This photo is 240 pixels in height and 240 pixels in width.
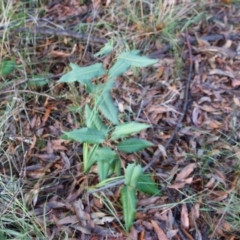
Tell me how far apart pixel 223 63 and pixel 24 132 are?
2.81ft

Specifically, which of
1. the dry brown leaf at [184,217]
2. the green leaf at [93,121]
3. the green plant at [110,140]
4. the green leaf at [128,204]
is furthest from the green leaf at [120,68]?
the dry brown leaf at [184,217]

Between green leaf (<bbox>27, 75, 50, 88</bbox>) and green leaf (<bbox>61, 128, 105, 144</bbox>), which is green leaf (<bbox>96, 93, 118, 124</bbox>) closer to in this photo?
green leaf (<bbox>61, 128, 105, 144</bbox>)

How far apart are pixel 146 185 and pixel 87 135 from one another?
0.24 meters

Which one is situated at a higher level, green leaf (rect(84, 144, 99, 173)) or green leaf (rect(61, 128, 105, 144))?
green leaf (rect(61, 128, 105, 144))

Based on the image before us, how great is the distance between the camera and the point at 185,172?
1426 millimetres

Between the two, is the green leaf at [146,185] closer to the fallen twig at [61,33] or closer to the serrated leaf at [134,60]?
the serrated leaf at [134,60]

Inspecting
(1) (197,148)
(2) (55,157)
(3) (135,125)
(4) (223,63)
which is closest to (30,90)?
(2) (55,157)

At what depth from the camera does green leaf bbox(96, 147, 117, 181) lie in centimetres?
131

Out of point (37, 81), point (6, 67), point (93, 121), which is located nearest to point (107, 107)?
point (93, 121)

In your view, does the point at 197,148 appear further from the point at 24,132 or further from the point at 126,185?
the point at 24,132

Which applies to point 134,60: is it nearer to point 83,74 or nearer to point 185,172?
point 83,74

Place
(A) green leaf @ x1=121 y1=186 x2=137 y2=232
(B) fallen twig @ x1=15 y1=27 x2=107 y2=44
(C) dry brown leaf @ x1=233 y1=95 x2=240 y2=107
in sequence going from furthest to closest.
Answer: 1. (B) fallen twig @ x1=15 y1=27 x2=107 y2=44
2. (C) dry brown leaf @ x1=233 y1=95 x2=240 y2=107
3. (A) green leaf @ x1=121 y1=186 x2=137 y2=232

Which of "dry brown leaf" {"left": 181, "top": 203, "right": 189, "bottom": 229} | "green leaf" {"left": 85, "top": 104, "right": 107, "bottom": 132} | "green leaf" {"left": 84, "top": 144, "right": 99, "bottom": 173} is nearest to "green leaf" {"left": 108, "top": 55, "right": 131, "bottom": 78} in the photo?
"green leaf" {"left": 85, "top": 104, "right": 107, "bottom": 132}

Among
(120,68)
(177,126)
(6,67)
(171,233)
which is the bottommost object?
(171,233)
